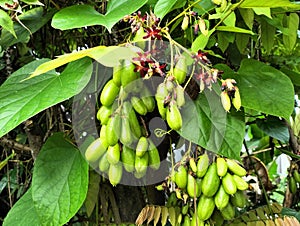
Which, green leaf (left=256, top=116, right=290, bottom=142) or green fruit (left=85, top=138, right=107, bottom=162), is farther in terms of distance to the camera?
green leaf (left=256, top=116, right=290, bottom=142)

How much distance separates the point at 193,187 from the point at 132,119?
0.12m

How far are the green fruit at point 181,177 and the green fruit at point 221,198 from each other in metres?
0.04

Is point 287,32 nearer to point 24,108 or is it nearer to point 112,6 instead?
point 112,6

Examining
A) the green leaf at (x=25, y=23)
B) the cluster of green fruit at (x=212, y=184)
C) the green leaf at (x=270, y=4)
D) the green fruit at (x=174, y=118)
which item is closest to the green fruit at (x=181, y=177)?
the cluster of green fruit at (x=212, y=184)

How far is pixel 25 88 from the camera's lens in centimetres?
51

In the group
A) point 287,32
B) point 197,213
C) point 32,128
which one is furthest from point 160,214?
point 287,32

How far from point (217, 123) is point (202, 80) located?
0.07m

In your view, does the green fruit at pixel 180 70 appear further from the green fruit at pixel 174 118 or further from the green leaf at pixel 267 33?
the green leaf at pixel 267 33

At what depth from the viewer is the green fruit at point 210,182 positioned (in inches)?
20.2

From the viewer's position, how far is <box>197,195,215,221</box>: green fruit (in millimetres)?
527

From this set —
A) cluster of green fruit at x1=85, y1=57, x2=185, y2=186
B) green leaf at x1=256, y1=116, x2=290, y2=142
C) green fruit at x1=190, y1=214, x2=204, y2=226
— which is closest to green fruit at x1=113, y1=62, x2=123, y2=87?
cluster of green fruit at x1=85, y1=57, x2=185, y2=186

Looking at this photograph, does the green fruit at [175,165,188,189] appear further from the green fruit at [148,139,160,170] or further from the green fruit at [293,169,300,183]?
the green fruit at [293,169,300,183]

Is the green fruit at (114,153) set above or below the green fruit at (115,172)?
above

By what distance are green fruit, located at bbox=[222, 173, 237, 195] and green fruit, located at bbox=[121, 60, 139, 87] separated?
16 cm
